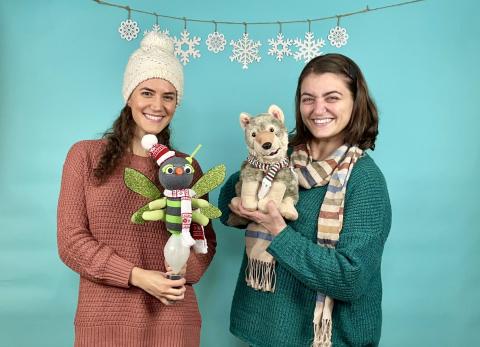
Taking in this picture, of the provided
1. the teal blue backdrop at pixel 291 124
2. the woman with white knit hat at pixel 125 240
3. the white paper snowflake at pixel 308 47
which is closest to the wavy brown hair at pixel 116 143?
the woman with white knit hat at pixel 125 240

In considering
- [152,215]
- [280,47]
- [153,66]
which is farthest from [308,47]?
[152,215]

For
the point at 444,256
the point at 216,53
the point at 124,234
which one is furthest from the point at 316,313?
the point at 216,53

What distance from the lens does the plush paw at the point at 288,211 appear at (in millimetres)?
1410

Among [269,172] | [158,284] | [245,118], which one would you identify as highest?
[245,118]

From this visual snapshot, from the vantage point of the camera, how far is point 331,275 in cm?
132

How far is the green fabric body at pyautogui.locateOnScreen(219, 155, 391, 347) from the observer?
1333mm

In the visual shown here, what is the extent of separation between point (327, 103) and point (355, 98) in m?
0.09

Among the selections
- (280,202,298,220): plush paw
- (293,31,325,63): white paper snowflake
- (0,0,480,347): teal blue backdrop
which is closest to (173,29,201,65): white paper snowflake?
(0,0,480,347): teal blue backdrop

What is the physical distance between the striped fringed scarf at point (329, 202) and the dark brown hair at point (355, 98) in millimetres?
51

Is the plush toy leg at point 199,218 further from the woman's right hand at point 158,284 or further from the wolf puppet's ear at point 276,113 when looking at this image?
the wolf puppet's ear at point 276,113

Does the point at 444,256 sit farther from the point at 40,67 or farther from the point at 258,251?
the point at 40,67

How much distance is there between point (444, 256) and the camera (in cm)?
206

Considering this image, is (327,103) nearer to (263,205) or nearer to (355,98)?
(355,98)

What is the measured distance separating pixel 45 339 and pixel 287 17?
160 cm
